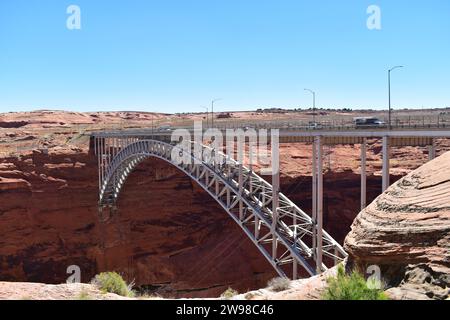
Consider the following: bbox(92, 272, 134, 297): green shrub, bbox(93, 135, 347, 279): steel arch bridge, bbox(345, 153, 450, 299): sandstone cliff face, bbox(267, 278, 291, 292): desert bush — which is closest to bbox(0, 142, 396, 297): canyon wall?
bbox(93, 135, 347, 279): steel arch bridge

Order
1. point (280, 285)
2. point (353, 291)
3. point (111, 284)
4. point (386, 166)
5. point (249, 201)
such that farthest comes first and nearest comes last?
point (249, 201) < point (386, 166) < point (280, 285) < point (111, 284) < point (353, 291)

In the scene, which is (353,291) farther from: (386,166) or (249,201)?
(249,201)

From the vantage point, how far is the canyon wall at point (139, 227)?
1401 inches

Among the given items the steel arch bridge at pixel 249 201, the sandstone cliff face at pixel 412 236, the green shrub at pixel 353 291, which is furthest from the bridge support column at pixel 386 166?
the green shrub at pixel 353 291

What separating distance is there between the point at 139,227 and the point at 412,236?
33.4 metres

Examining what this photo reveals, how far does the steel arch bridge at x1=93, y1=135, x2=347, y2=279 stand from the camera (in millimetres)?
18938

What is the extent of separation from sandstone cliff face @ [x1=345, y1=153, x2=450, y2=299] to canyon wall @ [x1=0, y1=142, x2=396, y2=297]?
26.0 meters

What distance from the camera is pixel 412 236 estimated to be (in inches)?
295

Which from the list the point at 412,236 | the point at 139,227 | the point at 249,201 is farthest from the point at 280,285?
the point at 139,227

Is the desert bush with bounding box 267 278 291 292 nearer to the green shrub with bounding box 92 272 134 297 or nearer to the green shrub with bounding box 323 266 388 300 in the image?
the green shrub with bounding box 323 266 388 300

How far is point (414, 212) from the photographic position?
7883 mm

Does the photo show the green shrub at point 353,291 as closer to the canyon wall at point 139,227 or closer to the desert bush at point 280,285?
the desert bush at point 280,285

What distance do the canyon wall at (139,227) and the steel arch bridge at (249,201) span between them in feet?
6.39
